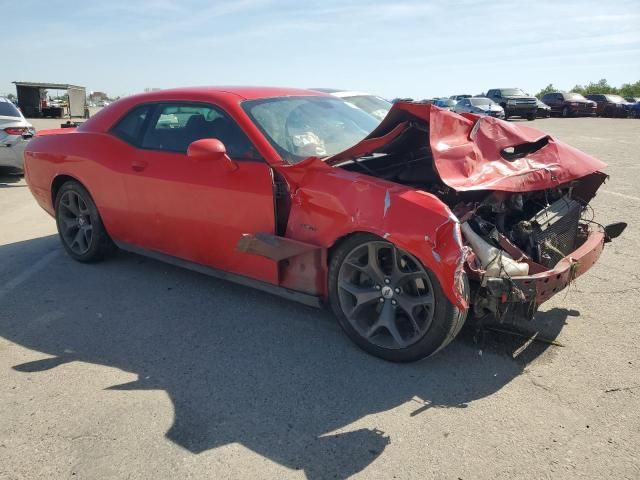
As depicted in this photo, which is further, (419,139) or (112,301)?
(112,301)

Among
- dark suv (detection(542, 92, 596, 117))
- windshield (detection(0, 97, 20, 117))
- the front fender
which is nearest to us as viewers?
the front fender

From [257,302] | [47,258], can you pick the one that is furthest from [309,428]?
[47,258]

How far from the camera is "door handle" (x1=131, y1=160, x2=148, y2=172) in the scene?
4.43 m

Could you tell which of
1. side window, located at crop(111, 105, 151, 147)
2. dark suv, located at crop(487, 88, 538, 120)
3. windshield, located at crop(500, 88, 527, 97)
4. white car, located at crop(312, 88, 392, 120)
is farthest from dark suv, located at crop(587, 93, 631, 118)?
side window, located at crop(111, 105, 151, 147)

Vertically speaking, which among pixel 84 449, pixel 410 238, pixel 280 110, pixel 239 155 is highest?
pixel 280 110

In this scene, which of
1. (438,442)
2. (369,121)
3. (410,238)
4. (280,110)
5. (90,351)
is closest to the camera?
(438,442)

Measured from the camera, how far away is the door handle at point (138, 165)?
4.43 meters

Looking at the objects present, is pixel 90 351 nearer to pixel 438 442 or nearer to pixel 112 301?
pixel 112 301

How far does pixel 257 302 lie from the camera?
426 cm

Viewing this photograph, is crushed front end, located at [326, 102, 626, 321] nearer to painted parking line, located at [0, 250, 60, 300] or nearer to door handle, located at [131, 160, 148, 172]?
door handle, located at [131, 160, 148, 172]

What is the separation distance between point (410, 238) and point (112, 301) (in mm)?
2689

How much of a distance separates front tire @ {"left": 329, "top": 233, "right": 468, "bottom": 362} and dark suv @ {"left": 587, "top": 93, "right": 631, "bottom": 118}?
37.6m

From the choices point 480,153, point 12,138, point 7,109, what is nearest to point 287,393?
point 480,153

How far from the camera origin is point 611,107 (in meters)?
34.8
